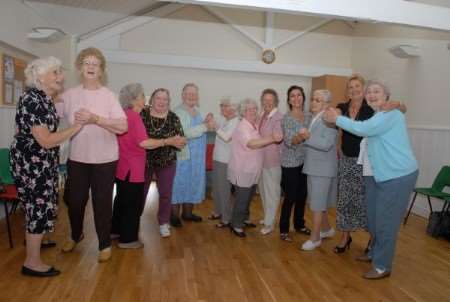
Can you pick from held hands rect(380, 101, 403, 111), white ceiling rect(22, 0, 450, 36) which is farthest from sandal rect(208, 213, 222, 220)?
white ceiling rect(22, 0, 450, 36)

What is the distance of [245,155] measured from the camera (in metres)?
3.48

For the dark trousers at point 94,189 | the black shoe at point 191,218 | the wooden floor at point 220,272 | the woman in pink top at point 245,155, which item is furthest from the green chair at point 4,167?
the woman in pink top at point 245,155

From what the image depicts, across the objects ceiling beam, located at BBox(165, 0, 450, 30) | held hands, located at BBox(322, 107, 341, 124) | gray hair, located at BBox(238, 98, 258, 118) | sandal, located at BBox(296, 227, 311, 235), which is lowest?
sandal, located at BBox(296, 227, 311, 235)

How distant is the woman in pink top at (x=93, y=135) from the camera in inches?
104

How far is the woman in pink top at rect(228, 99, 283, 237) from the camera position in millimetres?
3467

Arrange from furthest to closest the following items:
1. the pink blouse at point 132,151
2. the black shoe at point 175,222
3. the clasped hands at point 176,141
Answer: the black shoe at point 175,222 < the clasped hands at point 176,141 < the pink blouse at point 132,151

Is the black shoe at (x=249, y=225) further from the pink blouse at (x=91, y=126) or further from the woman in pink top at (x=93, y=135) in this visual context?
the pink blouse at (x=91, y=126)

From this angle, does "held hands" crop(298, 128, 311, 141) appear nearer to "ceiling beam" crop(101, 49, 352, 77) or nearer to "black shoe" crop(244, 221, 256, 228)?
"black shoe" crop(244, 221, 256, 228)

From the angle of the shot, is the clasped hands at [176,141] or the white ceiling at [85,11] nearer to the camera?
the clasped hands at [176,141]

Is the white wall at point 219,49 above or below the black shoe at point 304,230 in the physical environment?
above

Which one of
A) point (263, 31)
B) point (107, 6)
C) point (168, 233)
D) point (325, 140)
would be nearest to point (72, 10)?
point (107, 6)

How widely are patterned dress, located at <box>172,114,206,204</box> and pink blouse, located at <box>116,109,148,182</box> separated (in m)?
0.88

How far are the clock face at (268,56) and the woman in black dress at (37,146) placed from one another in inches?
211

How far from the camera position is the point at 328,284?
8.92 ft
